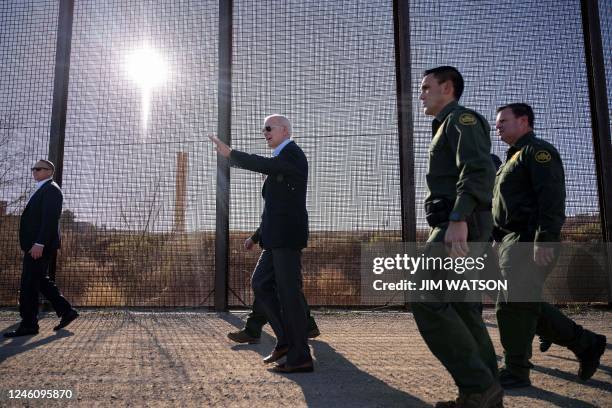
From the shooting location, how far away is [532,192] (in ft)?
8.95

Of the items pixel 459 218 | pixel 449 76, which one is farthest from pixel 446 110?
pixel 459 218

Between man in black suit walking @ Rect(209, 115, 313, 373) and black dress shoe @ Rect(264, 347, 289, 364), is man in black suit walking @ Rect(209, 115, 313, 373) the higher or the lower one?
the higher one

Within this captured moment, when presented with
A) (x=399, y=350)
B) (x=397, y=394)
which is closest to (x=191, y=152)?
(x=399, y=350)

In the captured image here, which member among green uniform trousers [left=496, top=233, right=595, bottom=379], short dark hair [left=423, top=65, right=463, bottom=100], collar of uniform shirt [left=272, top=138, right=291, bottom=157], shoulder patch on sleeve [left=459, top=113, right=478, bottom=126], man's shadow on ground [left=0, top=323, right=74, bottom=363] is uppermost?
short dark hair [left=423, top=65, right=463, bottom=100]

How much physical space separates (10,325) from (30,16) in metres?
4.05

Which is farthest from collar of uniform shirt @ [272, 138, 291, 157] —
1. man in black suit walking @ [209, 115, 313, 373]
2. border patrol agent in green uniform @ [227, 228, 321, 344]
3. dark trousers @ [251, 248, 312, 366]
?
border patrol agent in green uniform @ [227, 228, 321, 344]

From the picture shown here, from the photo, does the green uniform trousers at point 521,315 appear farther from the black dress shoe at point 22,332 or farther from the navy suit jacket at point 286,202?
the black dress shoe at point 22,332

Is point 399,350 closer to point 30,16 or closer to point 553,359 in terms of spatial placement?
point 553,359

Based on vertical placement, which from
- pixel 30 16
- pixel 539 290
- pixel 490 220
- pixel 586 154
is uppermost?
pixel 30 16

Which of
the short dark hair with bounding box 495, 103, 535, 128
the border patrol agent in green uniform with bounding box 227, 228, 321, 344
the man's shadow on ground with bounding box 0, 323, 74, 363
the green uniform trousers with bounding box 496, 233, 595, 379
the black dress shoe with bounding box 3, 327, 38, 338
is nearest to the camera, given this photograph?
the green uniform trousers with bounding box 496, 233, 595, 379

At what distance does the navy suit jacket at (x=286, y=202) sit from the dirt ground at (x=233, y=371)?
861 millimetres

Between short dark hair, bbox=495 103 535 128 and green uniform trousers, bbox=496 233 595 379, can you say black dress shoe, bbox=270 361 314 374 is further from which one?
short dark hair, bbox=495 103 535 128

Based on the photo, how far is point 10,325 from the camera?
448cm

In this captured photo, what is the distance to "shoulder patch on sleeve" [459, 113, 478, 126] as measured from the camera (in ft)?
6.58
